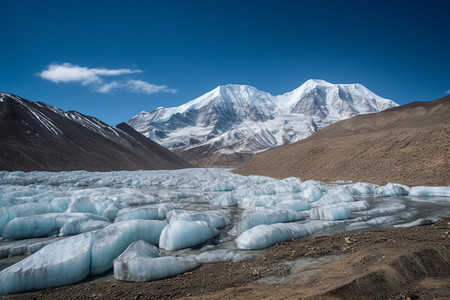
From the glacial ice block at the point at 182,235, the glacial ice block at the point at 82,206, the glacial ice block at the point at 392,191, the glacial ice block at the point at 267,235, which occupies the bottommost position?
the glacial ice block at the point at 392,191

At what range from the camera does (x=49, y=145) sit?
58.8 meters

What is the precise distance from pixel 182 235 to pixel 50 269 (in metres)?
2.54

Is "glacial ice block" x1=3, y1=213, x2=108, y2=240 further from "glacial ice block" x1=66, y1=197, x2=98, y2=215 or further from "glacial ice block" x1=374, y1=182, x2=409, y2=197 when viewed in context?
"glacial ice block" x1=374, y1=182, x2=409, y2=197

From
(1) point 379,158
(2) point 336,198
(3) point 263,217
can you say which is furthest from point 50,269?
(1) point 379,158

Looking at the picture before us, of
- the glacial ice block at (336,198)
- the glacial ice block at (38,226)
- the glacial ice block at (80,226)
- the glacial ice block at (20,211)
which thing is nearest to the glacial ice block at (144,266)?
the glacial ice block at (80,226)

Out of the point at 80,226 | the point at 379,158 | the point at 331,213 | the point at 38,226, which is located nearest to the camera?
the point at 38,226

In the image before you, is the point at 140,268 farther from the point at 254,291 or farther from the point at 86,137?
the point at 86,137

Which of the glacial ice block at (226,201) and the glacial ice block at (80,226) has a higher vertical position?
the glacial ice block at (80,226)

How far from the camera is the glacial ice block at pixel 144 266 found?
4.21 metres

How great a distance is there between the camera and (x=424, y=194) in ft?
41.6

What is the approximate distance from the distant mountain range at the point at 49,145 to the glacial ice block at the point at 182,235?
52672 mm

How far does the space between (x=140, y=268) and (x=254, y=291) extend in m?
1.82

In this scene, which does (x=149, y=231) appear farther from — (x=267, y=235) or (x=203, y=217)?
(x=267, y=235)

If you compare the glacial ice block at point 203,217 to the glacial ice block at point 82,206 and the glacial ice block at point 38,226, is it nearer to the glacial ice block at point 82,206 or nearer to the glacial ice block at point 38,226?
the glacial ice block at point 38,226
